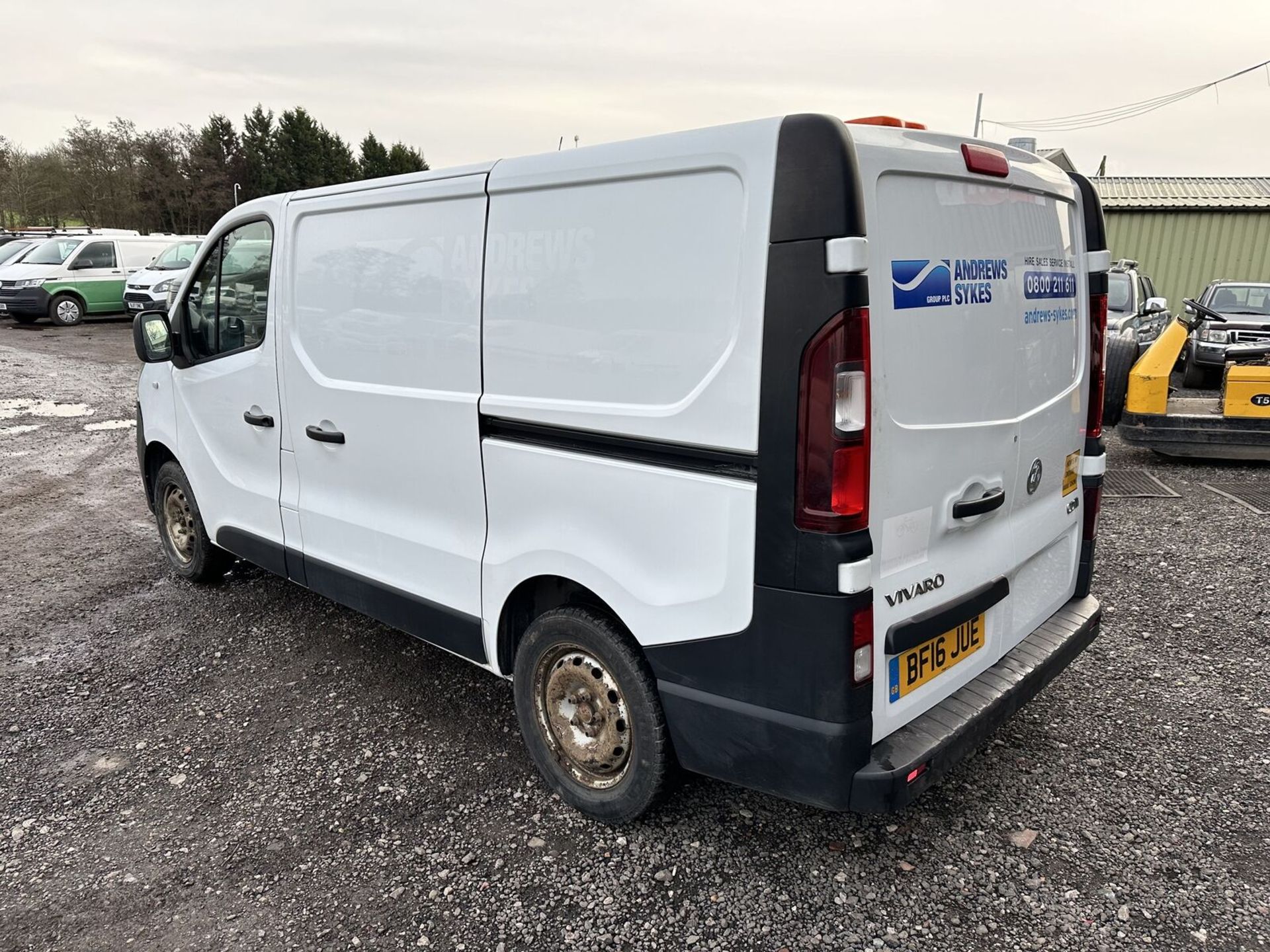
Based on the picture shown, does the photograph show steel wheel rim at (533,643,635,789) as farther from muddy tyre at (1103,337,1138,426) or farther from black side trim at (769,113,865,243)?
muddy tyre at (1103,337,1138,426)

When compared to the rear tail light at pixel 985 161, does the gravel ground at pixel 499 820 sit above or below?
below

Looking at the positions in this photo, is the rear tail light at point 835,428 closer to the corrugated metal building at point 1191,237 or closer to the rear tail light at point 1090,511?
the rear tail light at point 1090,511

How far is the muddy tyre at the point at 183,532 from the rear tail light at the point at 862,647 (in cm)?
383

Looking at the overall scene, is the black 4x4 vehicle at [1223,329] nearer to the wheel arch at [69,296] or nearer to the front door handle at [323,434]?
the front door handle at [323,434]

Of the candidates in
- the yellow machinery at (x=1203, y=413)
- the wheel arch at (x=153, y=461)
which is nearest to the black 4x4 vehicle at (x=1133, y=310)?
the yellow machinery at (x=1203, y=413)

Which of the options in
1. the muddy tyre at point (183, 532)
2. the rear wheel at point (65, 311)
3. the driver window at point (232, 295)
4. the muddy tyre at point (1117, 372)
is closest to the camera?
the driver window at point (232, 295)

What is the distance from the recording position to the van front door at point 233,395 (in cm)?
397

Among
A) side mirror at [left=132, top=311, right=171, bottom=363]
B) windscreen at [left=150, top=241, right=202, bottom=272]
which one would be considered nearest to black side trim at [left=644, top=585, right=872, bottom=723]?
side mirror at [left=132, top=311, right=171, bottom=363]

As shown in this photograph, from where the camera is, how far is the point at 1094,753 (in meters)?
3.28

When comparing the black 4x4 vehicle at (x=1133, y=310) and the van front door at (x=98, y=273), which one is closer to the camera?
the black 4x4 vehicle at (x=1133, y=310)

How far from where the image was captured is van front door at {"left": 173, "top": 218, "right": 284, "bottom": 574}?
3967 mm

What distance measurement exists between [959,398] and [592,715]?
1522 mm

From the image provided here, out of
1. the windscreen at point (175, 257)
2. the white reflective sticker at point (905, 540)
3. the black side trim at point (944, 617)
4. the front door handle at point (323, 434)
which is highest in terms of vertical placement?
the windscreen at point (175, 257)

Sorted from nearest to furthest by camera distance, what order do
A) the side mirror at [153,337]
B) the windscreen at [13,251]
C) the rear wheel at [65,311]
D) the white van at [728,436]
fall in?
the white van at [728,436] < the side mirror at [153,337] < the rear wheel at [65,311] < the windscreen at [13,251]
